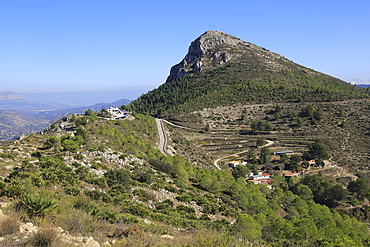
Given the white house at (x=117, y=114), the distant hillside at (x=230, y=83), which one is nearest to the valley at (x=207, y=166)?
the distant hillside at (x=230, y=83)

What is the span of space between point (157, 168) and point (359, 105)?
8015cm

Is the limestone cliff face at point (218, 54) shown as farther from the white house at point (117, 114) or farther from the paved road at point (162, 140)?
the paved road at point (162, 140)

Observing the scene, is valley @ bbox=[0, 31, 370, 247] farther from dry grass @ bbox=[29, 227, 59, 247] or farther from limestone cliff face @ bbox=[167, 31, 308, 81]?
limestone cliff face @ bbox=[167, 31, 308, 81]

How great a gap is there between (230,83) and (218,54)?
32933mm

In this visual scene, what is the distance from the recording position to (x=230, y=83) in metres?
101

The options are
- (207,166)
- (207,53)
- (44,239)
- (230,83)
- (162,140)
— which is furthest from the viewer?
(207,53)

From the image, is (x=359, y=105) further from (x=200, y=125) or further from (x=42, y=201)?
(x=42, y=201)

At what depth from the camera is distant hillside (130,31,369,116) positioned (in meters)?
86.9

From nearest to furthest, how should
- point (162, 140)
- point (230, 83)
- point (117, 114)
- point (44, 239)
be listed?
1. point (44, 239)
2. point (162, 140)
3. point (117, 114)
4. point (230, 83)

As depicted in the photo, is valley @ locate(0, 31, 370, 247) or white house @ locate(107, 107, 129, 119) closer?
valley @ locate(0, 31, 370, 247)

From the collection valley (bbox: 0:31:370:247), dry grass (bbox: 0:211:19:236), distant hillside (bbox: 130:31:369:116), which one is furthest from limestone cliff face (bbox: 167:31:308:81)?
dry grass (bbox: 0:211:19:236)

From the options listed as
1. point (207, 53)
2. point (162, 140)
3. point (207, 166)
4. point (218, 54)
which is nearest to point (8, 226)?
point (207, 166)

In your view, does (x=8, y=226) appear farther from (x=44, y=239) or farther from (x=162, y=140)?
(x=162, y=140)

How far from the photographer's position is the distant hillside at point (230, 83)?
3423 inches
